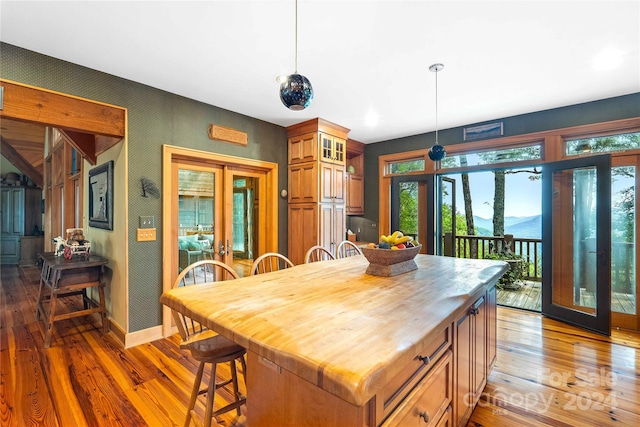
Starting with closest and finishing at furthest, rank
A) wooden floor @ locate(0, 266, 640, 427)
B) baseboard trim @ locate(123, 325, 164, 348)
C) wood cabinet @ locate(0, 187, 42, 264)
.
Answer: wooden floor @ locate(0, 266, 640, 427), baseboard trim @ locate(123, 325, 164, 348), wood cabinet @ locate(0, 187, 42, 264)

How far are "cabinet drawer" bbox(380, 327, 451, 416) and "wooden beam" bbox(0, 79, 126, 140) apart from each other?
3241 millimetres

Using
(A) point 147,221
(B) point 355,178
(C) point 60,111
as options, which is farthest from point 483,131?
(C) point 60,111

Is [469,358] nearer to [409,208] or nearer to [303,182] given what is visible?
[303,182]

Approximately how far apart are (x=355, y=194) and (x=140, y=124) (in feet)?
11.9

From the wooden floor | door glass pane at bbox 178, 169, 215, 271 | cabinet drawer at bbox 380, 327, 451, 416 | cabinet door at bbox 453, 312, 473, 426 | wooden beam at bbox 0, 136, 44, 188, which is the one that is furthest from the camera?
wooden beam at bbox 0, 136, 44, 188

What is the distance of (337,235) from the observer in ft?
14.9

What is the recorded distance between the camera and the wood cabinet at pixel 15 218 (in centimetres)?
735

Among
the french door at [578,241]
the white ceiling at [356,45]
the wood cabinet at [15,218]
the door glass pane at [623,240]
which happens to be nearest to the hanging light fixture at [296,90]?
the white ceiling at [356,45]

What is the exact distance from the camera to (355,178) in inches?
218

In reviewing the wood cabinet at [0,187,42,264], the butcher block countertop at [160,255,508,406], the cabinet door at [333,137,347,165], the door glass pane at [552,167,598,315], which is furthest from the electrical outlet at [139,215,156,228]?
the wood cabinet at [0,187,42,264]

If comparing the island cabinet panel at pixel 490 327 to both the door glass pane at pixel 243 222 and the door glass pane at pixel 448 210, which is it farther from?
the door glass pane at pixel 243 222

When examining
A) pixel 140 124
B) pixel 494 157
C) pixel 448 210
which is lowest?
pixel 448 210

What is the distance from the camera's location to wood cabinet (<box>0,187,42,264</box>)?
7.35m

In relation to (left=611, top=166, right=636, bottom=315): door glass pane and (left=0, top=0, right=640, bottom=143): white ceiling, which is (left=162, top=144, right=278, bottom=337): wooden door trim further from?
(left=611, top=166, right=636, bottom=315): door glass pane
